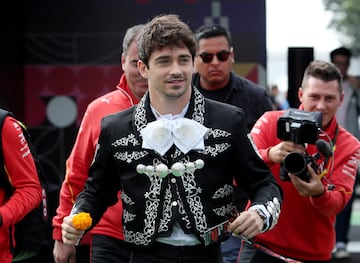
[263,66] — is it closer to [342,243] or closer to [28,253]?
[342,243]

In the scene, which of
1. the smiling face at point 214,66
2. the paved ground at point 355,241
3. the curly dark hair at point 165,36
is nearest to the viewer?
the curly dark hair at point 165,36

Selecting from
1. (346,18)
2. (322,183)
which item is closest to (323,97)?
(322,183)

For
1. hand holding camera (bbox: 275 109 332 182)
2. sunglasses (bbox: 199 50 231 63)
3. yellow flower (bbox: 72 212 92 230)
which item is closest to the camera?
yellow flower (bbox: 72 212 92 230)

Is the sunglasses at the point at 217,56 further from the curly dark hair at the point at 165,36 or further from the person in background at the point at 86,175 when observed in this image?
the curly dark hair at the point at 165,36

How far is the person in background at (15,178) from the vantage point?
4492 mm

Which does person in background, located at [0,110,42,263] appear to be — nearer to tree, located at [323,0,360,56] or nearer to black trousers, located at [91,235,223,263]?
black trousers, located at [91,235,223,263]

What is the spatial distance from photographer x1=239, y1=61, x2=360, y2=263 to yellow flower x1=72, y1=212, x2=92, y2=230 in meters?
1.37

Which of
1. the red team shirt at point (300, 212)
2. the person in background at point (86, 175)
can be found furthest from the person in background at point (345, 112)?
the person in background at point (86, 175)

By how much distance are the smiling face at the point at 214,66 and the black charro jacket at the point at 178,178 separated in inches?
96.3

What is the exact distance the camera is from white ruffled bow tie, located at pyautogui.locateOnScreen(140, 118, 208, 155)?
156 inches

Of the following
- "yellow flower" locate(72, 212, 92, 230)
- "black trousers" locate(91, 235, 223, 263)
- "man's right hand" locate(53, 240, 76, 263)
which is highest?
"yellow flower" locate(72, 212, 92, 230)

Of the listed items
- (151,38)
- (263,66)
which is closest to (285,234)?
(151,38)

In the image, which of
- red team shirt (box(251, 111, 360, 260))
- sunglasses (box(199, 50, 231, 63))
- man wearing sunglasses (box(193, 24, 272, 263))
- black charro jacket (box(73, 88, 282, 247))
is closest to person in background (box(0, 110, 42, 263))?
black charro jacket (box(73, 88, 282, 247))

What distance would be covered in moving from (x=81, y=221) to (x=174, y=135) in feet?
1.74
